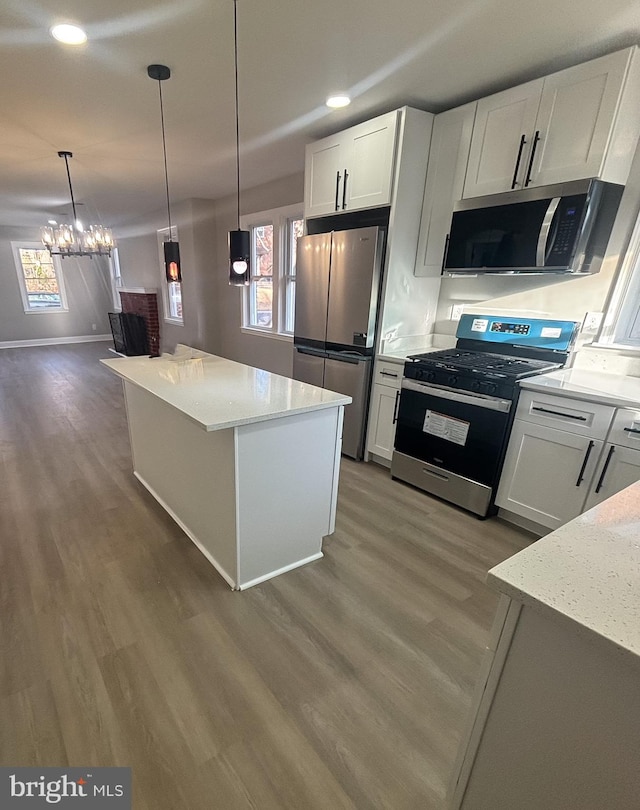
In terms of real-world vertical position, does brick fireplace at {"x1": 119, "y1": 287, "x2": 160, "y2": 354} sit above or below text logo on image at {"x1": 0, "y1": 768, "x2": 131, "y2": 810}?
above

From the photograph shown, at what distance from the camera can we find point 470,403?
7.72ft

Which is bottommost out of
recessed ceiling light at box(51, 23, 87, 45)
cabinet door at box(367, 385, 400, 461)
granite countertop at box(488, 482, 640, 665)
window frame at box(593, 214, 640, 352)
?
cabinet door at box(367, 385, 400, 461)

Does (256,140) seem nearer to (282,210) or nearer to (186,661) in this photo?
(282,210)

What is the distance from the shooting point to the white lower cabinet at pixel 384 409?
2.84 metres

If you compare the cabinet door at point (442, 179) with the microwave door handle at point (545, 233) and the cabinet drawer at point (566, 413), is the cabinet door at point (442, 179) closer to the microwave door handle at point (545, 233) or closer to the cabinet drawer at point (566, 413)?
the microwave door handle at point (545, 233)

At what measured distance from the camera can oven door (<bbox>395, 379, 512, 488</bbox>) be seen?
228 centimetres

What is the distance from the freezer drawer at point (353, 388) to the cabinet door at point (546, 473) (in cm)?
113

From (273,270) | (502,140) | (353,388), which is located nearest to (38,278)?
(273,270)

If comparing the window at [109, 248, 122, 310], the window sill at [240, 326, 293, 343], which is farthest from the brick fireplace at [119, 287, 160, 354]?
the window sill at [240, 326, 293, 343]

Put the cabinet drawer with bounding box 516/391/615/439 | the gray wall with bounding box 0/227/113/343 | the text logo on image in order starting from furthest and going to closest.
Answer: the gray wall with bounding box 0/227/113/343
the cabinet drawer with bounding box 516/391/615/439
the text logo on image

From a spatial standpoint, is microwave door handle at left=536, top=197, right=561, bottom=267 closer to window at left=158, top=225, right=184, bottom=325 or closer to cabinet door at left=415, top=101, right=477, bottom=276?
cabinet door at left=415, top=101, right=477, bottom=276

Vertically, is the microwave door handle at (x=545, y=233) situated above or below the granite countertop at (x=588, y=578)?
above

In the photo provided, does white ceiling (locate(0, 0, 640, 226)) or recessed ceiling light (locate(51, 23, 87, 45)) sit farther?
recessed ceiling light (locate(51, 23, 87, 45))

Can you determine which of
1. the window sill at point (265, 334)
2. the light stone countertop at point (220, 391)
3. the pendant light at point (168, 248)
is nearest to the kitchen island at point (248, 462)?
the light stone countertop at point (220, 391)
